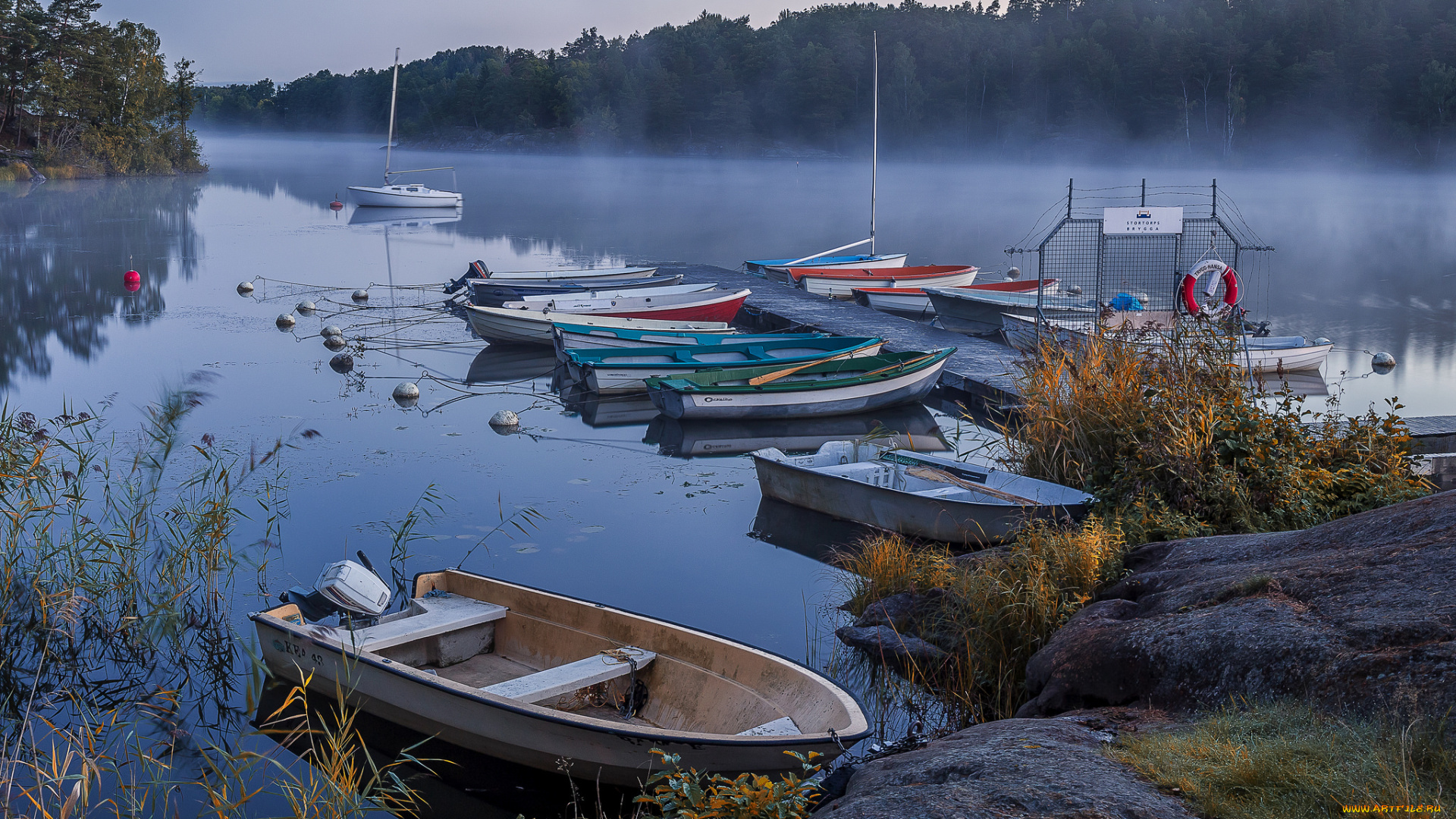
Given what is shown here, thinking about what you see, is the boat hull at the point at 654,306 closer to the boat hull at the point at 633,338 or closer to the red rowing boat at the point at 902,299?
the boat hull at the point at 633,338

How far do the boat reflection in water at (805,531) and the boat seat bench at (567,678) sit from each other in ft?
9.82

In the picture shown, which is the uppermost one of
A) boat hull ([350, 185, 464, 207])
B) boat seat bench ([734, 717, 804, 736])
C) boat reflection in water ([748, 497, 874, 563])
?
boat hull ([350, 185, 464, 207])

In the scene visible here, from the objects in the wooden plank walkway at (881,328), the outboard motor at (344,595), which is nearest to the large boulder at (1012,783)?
the outboard motor at (344,595)

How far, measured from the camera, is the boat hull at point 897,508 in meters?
7.15

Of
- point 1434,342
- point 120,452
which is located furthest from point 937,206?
point 120,452

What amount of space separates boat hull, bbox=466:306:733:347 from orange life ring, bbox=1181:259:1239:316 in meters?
6.81

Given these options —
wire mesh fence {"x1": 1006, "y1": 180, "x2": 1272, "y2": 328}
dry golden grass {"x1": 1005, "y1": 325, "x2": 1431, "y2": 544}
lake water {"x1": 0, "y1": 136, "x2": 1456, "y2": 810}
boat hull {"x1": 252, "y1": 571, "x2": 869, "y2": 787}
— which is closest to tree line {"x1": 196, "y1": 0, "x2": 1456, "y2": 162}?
lake water {"x1": 0, "y1": 136, "x2": 1456, "y2": 810}

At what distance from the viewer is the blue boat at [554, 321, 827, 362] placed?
13586mm

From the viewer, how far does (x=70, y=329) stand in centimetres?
1738

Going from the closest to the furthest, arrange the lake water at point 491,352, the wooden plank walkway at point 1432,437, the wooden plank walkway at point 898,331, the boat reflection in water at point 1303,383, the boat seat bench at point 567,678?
the boat seat bench at point 567,678 < the wooden plank walkway at point 1432,437 < the lake water at point 491,352 < the wooden plank walkway at point 898,331 < the boat reflection in water at point 1303,383

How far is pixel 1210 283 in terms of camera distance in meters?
8.86

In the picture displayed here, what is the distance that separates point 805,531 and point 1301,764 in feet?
18.8

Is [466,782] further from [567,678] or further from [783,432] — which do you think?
[783,432]

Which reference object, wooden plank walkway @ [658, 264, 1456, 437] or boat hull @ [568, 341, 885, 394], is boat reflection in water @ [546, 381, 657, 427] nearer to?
boat hull @ [568, 341, 885, 394]
